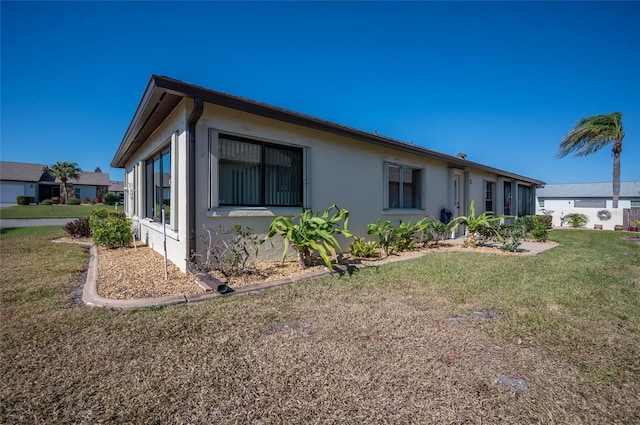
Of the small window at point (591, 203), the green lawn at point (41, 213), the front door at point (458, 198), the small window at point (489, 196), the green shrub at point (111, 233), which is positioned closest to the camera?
the green shrub at point (111, 233)

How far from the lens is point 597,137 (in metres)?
20.7

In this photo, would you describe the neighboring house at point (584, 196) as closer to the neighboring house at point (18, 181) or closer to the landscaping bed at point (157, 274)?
the landscaping bed at point (157, 274)

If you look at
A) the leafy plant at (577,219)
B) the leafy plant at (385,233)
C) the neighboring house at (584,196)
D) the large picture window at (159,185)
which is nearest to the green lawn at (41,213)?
the large picture window at (159,185)

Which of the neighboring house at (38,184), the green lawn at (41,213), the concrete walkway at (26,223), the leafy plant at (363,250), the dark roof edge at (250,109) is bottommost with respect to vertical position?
the leafy plant at (363,250)

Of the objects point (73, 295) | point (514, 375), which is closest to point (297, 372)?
point (514, 375)

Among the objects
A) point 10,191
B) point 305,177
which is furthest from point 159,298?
point 10,191

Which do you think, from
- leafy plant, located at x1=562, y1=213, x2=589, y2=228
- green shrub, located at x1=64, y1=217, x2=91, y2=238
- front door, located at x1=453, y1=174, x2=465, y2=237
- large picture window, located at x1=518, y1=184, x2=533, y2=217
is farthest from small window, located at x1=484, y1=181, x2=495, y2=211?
green shrub, located at x1=64, y1=217, x2=91, y2=238

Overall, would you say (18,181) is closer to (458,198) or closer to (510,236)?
(458,198)

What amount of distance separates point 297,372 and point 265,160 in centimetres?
445

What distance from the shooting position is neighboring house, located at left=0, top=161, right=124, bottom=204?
34.9 metres

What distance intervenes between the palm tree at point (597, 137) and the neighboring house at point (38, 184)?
51.6m

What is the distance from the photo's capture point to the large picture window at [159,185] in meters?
6.37

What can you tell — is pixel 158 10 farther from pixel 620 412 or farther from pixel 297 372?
pixel 620 412

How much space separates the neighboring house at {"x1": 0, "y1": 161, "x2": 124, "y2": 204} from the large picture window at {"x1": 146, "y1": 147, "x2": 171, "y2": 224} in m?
40.2
